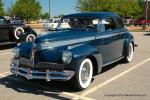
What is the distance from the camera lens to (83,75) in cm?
689

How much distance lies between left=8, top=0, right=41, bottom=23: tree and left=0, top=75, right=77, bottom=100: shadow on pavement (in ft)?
183

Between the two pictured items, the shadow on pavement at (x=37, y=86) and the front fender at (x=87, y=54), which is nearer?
the front fender at (x=87, y=54)

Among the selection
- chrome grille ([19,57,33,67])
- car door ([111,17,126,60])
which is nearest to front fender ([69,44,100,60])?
chrome grille ([19,57,33,67])

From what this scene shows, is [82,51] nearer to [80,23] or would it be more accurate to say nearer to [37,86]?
[37,86]

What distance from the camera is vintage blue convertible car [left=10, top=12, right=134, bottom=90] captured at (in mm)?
6411

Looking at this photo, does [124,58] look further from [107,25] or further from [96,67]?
[96,67]

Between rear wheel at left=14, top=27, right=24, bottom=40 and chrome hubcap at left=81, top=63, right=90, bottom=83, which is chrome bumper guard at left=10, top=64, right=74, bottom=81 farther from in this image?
rear wheel at left=14, top=27, right=24, bottom=40

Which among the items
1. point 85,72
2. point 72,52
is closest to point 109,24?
point 85,72

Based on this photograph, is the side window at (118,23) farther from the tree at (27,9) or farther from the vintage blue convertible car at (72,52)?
the tree at (27,9)

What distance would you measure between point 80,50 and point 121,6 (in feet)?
158

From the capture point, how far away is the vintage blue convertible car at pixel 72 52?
6.41m

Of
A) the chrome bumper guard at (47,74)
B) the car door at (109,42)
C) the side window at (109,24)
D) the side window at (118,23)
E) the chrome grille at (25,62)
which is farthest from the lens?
the side window at (118,23)


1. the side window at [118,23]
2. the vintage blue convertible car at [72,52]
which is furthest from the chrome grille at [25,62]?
the side window at [118,23]

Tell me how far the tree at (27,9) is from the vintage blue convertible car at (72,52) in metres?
55.2
